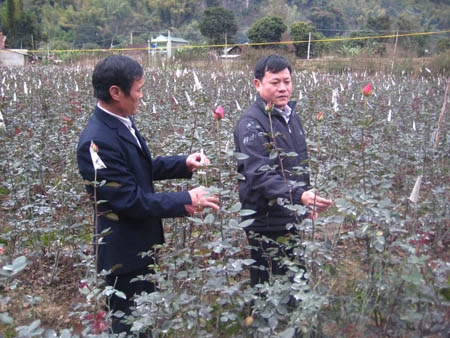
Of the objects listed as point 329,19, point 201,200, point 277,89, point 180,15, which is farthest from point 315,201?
point 180,15

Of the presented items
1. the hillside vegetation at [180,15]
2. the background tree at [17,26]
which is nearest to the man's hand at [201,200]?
the background tree at [17,26]

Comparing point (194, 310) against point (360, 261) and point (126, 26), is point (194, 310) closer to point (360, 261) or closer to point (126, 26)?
point (360, 261)

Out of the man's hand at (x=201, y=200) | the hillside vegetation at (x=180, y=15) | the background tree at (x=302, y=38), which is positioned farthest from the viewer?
the hillside vegetation at (x=180, y=15)

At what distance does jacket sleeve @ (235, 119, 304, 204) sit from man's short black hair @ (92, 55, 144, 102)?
→ 0.52 meters

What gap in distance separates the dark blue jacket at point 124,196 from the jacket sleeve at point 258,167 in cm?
30

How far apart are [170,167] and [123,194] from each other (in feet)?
1.39

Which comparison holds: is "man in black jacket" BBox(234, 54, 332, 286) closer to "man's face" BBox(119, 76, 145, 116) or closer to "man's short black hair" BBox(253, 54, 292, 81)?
"man's short black hair" BBox(253, 54, 292, 81)

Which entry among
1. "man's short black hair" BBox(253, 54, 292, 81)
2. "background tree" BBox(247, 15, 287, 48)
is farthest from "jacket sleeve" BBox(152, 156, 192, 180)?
"background tree" BBox(247, 15, 287, 48)

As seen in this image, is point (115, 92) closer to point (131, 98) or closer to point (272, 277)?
point (131, 98)

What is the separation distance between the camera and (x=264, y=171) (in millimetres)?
1719

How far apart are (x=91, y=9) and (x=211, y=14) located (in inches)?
1641

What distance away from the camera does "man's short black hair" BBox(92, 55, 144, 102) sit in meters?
1.60

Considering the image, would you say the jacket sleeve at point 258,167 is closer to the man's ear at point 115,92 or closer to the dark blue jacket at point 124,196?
the dark blue jacket at point 124,196

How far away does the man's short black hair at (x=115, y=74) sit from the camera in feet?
5.24
